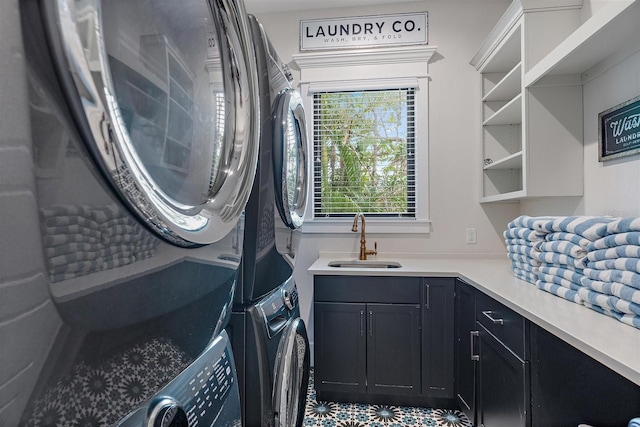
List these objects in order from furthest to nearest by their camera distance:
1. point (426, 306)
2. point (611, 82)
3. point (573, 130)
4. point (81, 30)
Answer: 1. point (426, 306)
2. point (573, 130)
3. point (611, 82)
4. point (81, 30)

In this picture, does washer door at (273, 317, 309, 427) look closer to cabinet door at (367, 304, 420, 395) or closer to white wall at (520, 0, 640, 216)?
cabinet door at (367, 304, 420, 395)

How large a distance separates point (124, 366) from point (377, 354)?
1.94 meters

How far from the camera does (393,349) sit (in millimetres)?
2164

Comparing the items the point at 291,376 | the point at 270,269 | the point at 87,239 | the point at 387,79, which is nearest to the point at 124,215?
the point at 87,239

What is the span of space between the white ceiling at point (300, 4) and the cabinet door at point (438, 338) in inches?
82.8

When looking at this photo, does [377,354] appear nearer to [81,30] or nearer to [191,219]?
[191,219]

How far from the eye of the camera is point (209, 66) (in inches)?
26.6

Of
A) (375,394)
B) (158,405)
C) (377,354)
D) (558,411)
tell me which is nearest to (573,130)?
(558,411)

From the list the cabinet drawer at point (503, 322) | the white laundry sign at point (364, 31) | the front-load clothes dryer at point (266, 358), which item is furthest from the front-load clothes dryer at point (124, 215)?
the white laundry sign at point (364, 31)

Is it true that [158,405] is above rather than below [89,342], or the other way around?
Result: below

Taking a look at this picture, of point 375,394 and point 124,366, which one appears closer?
point 124,366

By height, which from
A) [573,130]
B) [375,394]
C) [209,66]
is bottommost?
[375,394]

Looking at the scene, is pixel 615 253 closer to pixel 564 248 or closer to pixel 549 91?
pixel 564 248

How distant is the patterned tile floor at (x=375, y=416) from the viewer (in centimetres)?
204
